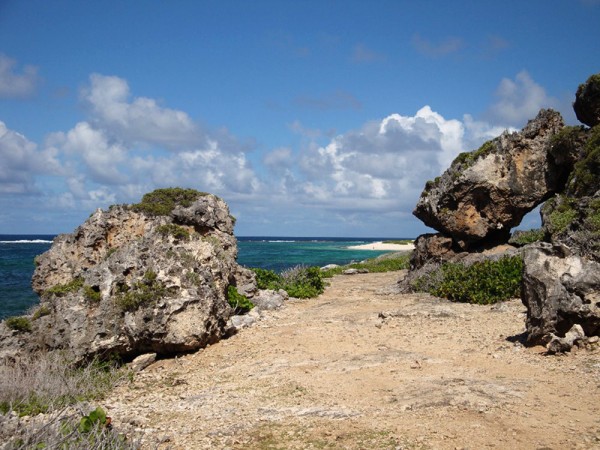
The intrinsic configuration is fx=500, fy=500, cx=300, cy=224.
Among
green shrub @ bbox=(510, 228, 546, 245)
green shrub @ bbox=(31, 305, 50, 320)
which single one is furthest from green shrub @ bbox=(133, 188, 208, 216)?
green shrub @ bbox=(510, 228, 546, 245)

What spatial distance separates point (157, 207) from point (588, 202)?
11847 millimetres

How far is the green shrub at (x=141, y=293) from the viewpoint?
10.4 metres

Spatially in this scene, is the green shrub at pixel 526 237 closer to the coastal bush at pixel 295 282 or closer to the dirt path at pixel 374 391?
the dirt path at pixel 374 391

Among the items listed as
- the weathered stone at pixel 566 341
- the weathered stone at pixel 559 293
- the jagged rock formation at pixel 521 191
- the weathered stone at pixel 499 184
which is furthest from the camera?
the weathered stone at pixel 499 184

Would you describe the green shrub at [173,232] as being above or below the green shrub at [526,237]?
above

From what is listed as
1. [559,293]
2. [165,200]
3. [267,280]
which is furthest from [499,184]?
[165,200]

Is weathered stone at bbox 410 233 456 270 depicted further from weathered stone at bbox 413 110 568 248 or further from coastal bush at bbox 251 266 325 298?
coastal bush at bbox 251 266 325 298

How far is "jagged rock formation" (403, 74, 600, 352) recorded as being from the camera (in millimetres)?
13562

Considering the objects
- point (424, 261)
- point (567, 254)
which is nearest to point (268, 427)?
point (567, 254)

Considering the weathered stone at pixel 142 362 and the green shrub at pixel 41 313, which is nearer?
the weathered stone at pixel 142 362

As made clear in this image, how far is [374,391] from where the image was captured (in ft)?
24.7

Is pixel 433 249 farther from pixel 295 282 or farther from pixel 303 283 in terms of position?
pixel 295 282

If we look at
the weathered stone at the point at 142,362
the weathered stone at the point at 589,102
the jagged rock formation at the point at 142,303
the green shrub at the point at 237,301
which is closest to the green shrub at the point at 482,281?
the weathered stone at the point at 589,102

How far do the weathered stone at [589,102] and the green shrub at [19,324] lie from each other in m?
17.0
